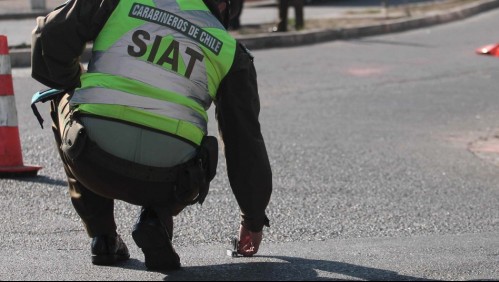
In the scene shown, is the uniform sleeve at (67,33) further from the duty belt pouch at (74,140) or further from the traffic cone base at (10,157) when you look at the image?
the traffic cone base at (10,157)

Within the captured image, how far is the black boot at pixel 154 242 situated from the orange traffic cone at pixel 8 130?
9.69 ft

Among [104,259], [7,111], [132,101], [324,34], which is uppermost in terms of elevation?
[132,101]

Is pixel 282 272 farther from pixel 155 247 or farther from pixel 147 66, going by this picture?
pixel 147 66

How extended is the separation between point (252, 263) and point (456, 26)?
15797 mm

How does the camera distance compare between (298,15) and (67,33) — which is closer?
(67,33)

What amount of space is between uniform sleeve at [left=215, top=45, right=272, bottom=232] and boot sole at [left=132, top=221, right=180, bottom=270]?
0.39 m

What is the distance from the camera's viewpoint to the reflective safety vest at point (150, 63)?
184 inches

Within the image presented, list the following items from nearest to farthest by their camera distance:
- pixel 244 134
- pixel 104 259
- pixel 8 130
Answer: pixel 244 134 → pixel 104 259 → pixel 8 130

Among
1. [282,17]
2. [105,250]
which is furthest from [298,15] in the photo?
[105,250]

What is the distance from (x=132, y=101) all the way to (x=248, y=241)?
911 millimetres

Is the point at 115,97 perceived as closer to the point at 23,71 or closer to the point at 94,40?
the point at 94,40

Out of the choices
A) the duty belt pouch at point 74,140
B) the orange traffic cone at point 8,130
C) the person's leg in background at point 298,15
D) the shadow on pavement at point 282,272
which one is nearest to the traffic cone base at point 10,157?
the orange traffic cone at point 8,130

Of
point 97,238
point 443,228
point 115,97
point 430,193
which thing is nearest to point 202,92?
point 115,97

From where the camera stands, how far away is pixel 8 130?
7754 mm
